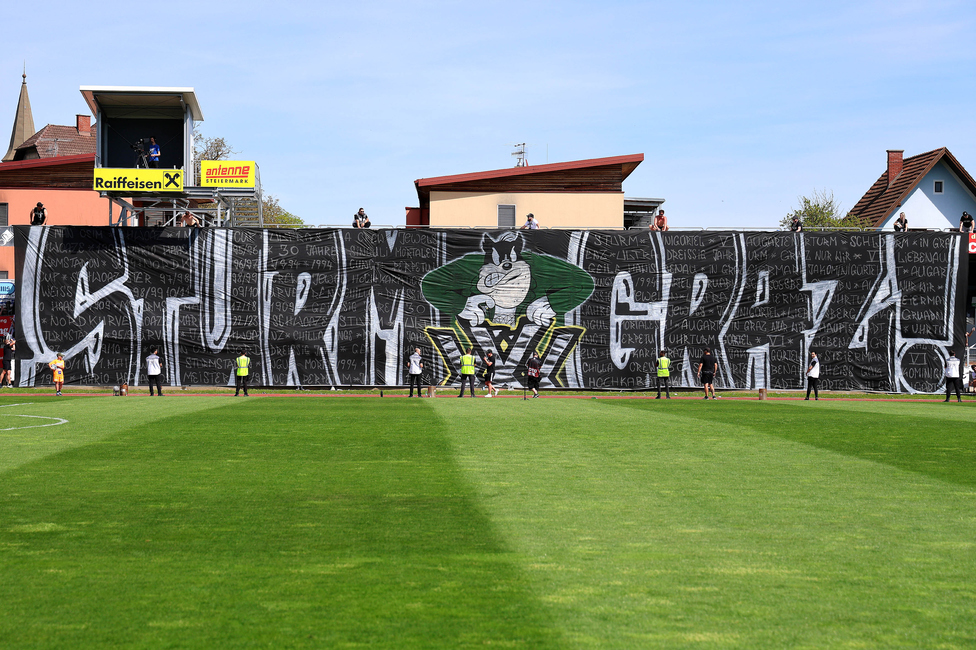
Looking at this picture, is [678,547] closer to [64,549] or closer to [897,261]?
[64,549]

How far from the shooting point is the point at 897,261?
3628 cm

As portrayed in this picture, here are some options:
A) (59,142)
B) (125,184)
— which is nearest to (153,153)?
(125,184)

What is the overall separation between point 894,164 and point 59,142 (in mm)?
52753

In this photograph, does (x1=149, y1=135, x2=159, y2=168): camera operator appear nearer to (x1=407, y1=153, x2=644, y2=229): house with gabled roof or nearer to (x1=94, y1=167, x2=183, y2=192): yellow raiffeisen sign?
(x1=94, y1=167, x2=183, y2=192): yellow raiffeisen sign

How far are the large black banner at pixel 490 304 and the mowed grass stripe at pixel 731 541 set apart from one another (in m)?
20.7

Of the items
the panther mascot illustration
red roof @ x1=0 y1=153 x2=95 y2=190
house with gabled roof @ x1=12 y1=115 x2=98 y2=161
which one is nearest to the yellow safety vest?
the panther mascot illustration

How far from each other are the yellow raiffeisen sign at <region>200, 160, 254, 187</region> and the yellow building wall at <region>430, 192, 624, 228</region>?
8.27 meters

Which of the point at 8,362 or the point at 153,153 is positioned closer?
the point at 8,362

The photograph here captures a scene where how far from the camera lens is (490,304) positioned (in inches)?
1400

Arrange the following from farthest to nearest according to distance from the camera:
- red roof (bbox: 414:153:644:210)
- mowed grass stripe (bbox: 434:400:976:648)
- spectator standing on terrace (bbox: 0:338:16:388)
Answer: red roof (bbox: 414:153:644:210)
spectator standing on terrace (bbox: 0:338:16:388)
mowed grass stripe (bbox: 434:400:976:648)

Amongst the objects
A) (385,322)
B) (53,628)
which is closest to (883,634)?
(53,628)

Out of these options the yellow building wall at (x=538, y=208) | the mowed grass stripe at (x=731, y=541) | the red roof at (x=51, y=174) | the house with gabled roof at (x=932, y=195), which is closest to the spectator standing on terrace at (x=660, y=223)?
the yellow building wall at (x=538, y=208)

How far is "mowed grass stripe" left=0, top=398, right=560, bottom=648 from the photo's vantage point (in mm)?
5406

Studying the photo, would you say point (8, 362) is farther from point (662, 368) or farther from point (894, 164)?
point (894, 164)
